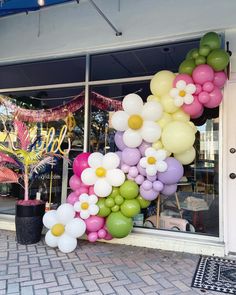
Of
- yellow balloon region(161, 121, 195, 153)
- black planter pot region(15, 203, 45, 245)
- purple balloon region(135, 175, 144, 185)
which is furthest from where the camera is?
black planter pot region(15, 203, 45, 245)

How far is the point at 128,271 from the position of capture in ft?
9.71

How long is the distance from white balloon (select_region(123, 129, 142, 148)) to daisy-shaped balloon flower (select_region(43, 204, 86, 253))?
104cm

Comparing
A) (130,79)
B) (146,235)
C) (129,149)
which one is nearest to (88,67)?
(130,79)

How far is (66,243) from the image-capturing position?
3.33 m

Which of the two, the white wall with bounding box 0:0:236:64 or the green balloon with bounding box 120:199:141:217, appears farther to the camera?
the white wall with bounding box 0:0:236:64

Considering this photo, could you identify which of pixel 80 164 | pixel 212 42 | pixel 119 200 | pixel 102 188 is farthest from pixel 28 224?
pixel 212 42

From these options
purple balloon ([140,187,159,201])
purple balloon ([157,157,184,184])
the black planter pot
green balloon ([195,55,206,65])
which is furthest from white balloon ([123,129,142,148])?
the black planter pot

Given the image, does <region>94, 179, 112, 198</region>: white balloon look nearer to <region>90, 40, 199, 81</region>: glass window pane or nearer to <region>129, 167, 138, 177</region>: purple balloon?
<region>129, 167, 138, 177</region>: purple balloon

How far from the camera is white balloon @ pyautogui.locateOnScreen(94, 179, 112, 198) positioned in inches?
128

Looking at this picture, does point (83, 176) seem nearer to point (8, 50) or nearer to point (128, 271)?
point (128, 271)

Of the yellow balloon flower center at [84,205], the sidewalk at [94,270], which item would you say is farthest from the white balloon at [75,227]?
the sidewalk at [94,270]

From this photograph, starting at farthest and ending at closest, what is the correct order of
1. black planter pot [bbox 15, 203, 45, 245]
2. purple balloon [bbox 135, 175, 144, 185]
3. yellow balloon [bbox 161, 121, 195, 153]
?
black planter pot [bbox 15, 203, 45, 245] → purple balloon [bbox 135, 175, 144, 185] → yellow balloon [bbox 161, 121, 195, 153]

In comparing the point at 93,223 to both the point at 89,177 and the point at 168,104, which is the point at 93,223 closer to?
the point at 89,177

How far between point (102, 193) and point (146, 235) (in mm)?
931
